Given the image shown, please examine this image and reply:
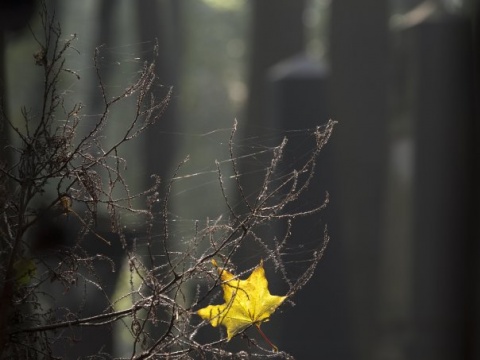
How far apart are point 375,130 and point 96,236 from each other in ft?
5.15

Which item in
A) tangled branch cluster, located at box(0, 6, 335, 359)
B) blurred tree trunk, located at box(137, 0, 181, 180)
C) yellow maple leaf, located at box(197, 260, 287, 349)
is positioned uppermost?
blurred tree trunk, located at box(137, 0, 181, 180)

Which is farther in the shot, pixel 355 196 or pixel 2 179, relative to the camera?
pixel 355 196

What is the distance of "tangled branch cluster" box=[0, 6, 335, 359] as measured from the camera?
546mm

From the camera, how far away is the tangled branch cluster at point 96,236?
1.79 feet

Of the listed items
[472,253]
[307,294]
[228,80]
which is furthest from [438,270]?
[228,80]

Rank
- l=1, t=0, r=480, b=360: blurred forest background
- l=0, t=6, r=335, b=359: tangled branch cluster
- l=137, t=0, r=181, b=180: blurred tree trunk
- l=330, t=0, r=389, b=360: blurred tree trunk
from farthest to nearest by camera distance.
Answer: l=330, t=0, r=389, b=360: blurred tree trunk < l=1, t=0, r=480, b=360: blurred forest background < l=137, t=0, r=181, b=180: blurred tree trunk < l=0, t=6, r=335, b=359: tangled branch cluster

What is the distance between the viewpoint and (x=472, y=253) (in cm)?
206

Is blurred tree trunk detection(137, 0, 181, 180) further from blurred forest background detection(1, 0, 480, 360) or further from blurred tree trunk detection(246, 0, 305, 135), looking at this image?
blurred tree trunk detection(246, 0, 305, 135)

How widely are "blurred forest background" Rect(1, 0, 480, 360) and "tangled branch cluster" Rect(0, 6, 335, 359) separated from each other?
0.97 m

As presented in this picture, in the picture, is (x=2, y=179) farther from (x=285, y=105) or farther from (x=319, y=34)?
(x=319, y=34)

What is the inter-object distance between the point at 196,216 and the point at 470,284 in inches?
56.4

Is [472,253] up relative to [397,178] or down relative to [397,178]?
down

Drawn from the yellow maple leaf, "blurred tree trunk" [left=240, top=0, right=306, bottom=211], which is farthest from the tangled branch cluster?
"blurred tree trunk" [left=240, top=0, right=306, bottom=211]

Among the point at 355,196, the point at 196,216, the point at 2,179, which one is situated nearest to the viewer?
the point at 2,179
